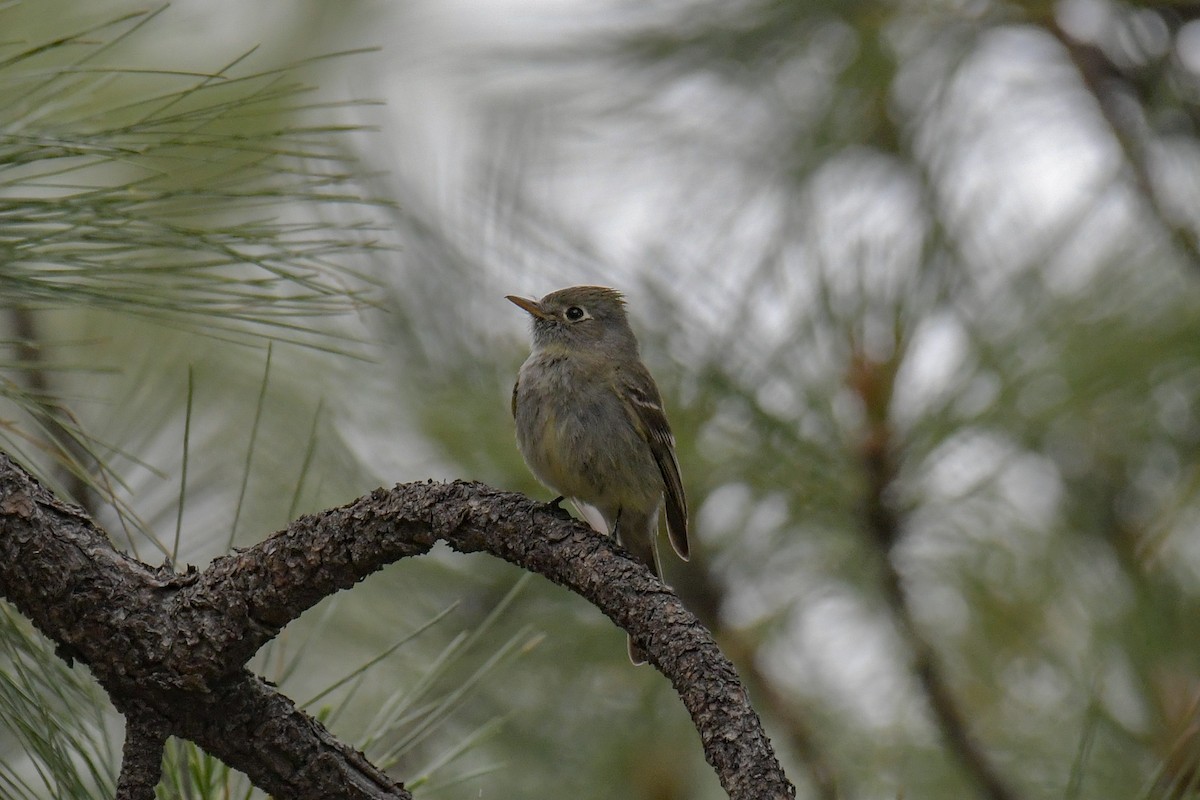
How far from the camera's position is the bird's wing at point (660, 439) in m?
3.62

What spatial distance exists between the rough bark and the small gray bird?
5.40 ft

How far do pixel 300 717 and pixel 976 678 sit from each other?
280 centimetres

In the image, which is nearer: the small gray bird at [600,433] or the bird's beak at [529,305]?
the small gray bird at [600,433]

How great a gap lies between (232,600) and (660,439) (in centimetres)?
199

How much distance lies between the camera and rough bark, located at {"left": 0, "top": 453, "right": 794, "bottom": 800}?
6.43 ft

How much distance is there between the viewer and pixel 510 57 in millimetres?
4656

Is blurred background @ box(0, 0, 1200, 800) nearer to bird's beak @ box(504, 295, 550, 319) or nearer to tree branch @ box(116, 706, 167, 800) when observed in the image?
bird's beak @ box(504, 295, 550, 319)

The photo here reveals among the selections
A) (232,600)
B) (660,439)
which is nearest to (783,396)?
(660,439)

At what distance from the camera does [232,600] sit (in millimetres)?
1999

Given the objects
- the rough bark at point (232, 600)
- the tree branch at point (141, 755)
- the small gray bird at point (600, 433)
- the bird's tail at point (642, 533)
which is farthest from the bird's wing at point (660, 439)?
the tree branch at point (141, 755)

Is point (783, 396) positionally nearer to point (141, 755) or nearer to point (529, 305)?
point (529, 305)

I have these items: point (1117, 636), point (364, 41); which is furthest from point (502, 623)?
point (364, 41)

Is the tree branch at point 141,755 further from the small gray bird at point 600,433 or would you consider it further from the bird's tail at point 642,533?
the bird's tail at point 642,533

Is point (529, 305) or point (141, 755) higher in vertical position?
point (529, 305)
